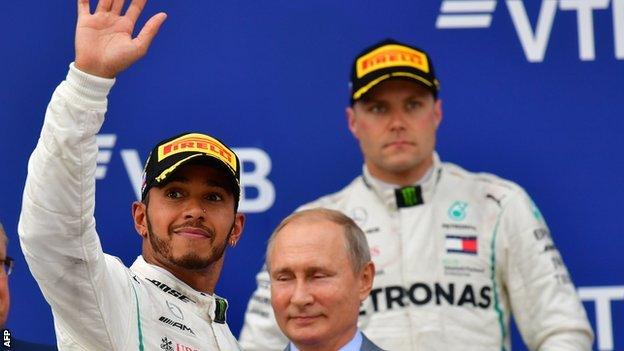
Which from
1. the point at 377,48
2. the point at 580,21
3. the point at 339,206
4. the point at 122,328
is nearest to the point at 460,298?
the point at 339,206

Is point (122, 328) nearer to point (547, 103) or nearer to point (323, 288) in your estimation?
point (323, 288)

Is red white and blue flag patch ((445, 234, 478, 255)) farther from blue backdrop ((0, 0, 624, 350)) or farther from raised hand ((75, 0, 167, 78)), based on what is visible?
raised hand ((75, 0, 167, 78))

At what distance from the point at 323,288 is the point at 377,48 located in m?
1.57

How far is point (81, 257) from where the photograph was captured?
312 centimetres

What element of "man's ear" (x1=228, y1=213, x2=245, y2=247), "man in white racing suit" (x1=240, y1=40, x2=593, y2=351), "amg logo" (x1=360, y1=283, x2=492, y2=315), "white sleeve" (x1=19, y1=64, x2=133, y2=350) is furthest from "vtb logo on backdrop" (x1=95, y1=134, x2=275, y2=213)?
"white sleeve" (x1=19, y1=64, x2=133, y2=350)

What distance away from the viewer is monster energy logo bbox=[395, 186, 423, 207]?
16.0 feet

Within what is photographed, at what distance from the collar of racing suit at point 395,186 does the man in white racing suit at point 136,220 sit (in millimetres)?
1178

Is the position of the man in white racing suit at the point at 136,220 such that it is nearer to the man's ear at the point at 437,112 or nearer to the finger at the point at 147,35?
the finger at the point at 147,35

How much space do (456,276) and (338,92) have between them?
37.6 inches

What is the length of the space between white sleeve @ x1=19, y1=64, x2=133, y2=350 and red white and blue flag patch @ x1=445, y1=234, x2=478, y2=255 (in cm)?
179

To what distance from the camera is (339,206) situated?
196 inches

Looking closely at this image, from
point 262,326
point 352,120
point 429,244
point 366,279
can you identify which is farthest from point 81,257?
point 352,120

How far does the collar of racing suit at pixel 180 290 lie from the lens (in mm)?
3547

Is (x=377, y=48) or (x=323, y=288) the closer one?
(x=323, y=288)
